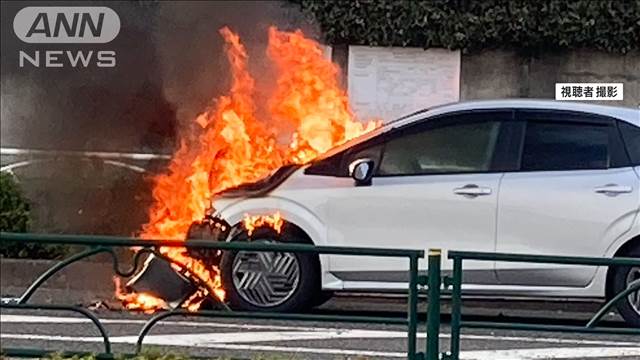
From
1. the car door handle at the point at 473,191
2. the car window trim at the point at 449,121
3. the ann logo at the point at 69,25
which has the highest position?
the ann logo at the point at 69,25

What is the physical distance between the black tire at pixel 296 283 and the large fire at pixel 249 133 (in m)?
0.07

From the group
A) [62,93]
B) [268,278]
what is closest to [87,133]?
[62,93]

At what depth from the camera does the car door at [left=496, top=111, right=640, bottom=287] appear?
357 inches

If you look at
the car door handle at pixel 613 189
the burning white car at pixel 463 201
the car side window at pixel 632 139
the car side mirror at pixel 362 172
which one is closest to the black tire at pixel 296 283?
the burning white car at pixel 463 201

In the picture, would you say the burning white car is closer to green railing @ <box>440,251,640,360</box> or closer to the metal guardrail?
green railing @ <box>440,251,640,360</box>

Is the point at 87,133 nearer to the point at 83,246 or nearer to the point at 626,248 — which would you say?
the point at 626,248

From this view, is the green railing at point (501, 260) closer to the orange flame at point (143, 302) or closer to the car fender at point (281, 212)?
the car fender at point (281, 212)

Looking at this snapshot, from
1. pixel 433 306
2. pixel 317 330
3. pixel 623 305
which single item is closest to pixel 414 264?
pixel 433 306

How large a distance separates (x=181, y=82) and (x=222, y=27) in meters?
0.71

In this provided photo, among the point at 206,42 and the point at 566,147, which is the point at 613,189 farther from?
the point at 206,42

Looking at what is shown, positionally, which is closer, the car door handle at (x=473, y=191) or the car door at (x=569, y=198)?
the car door at (x=569, y=198)

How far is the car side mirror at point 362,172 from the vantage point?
369 inches

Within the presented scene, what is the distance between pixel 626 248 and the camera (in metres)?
9.20

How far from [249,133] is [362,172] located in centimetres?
256
